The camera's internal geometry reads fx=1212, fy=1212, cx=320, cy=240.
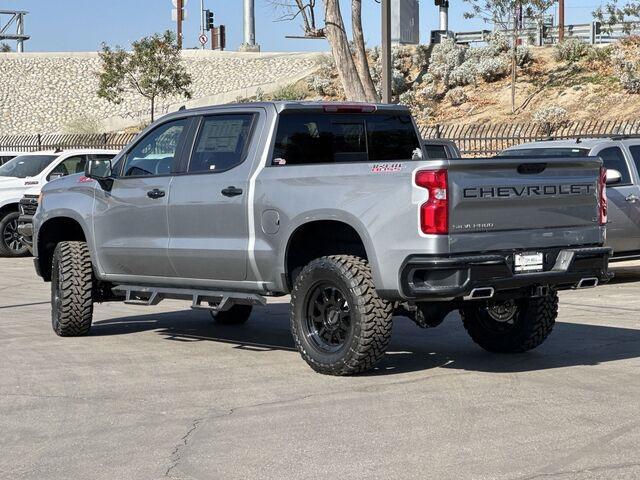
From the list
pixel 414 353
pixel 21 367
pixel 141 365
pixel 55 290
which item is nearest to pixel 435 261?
pixel 414 353

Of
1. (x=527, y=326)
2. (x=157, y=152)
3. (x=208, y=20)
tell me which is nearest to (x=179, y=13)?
(x=208, y=20)

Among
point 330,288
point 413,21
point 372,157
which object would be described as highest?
point 413,21

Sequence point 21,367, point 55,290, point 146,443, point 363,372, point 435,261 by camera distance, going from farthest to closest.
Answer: point 55,290 → point 21,367 → point 363,372 → point 435,261 → point 146,443

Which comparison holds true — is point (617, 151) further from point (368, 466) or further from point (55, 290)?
point (368, 466)

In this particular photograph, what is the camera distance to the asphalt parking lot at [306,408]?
6156 mm

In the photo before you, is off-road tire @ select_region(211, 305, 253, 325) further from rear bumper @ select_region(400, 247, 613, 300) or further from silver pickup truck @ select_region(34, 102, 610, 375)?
rear bumper @ select_region(400, 247, 613, 300)

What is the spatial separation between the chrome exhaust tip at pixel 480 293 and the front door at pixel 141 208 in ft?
10.0

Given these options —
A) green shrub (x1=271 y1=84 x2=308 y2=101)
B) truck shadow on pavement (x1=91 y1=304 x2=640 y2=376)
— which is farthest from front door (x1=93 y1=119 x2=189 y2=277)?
green shrub (x1=271 y1=84 x2=308 y2=101)

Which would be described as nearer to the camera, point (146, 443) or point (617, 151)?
point (146, 443)

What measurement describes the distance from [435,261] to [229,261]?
212 cm

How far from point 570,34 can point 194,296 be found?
4389cm

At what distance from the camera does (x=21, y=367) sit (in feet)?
30.6

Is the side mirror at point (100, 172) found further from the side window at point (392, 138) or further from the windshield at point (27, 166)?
the windshield at point (27, 166)

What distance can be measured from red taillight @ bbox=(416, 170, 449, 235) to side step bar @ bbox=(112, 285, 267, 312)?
1.80m
